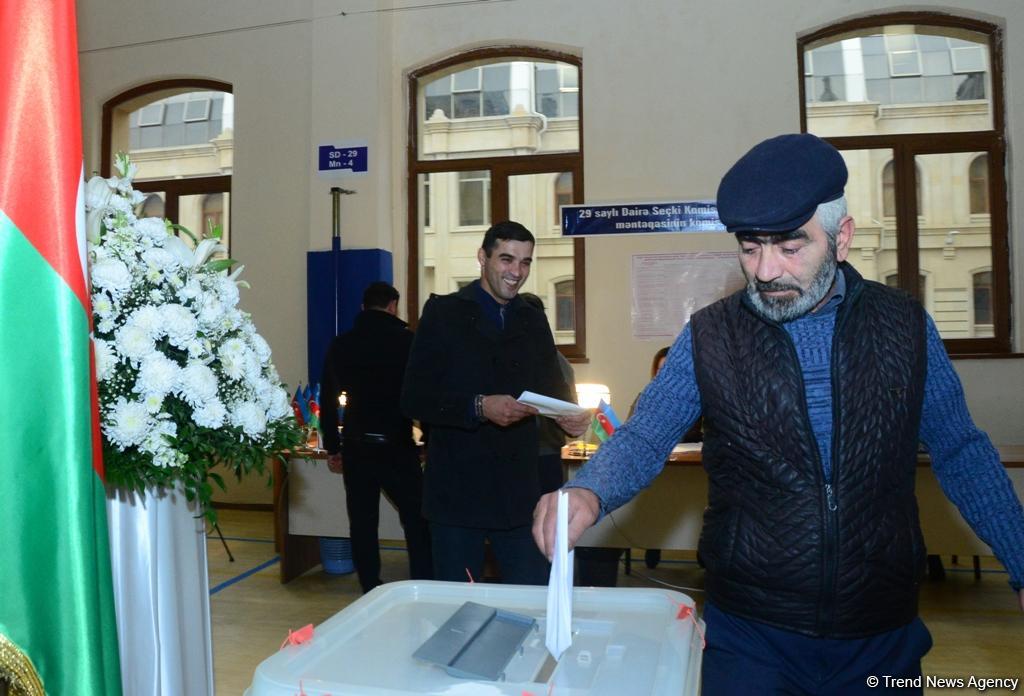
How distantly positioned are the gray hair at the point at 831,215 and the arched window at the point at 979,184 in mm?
5656

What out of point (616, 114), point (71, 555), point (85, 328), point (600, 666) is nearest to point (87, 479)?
point (71, 555)

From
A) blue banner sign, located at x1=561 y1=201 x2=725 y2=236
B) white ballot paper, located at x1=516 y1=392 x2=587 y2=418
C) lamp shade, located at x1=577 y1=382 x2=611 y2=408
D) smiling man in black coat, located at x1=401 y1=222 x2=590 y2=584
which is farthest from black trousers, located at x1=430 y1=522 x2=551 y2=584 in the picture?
blue banner sign, located at x1=561 y1=201 x2=725 y2=236

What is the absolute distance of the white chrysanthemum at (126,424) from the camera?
4.65ft

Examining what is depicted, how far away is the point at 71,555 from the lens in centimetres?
116

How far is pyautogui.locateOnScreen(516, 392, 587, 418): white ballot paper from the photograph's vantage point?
2.17 meters

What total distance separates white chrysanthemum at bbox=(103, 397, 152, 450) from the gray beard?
1038 millimetres

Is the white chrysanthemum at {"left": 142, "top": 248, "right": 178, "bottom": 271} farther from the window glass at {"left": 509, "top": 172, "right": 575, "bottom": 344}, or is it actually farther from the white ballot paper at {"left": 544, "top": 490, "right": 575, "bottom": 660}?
the window glass at {"left": 509, "top": 172, "right": 575, "bottom": 344}

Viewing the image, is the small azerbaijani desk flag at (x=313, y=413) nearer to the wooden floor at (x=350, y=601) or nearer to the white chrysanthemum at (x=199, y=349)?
the wooden floor at (x=350, y=601)

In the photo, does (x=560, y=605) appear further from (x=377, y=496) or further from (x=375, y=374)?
(x=377, y=496)

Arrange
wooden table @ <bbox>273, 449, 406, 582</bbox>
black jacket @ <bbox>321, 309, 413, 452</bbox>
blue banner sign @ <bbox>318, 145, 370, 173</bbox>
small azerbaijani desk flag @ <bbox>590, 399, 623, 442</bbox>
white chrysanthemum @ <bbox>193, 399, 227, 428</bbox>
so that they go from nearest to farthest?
white chrysanthemum @ <bbox>193, 399, 227, 428</bbox> < small azerbaijani desk flag @ <bbox>590, 399, 623, 442</bbox> < black jacket @ <bbox>321, 309, 413, 452</bbox> < wooden table @ <bbox>273, 449, 406, 582</bbox> < blue banner sign @ <bbox>318, 145, 370, 173</bbox>

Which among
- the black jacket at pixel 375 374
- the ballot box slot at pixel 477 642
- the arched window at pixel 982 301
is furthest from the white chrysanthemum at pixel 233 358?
the arched window at pixel 982 301

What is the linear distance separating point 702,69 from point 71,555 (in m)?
6.04

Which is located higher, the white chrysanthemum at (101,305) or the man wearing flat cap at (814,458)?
the white chrysanthemum at (101,305)

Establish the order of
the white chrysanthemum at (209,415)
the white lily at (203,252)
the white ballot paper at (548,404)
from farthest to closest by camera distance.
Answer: the white ballot paper at (548,404)
the white lily at (203,252)
the white chrysanthemum at (209,415)
